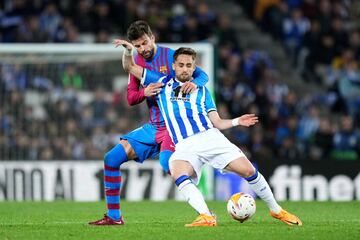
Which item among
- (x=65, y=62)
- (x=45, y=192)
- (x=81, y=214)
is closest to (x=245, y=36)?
(x=65, y=62)

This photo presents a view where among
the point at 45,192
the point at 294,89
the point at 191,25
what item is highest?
the point at 191,25

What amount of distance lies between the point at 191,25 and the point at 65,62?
379cm

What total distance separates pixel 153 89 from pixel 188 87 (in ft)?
1.24

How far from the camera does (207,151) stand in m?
10.0

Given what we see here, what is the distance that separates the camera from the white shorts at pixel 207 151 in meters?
10.0

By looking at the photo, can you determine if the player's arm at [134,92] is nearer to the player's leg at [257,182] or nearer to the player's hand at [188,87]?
the player's hand at [188,87]

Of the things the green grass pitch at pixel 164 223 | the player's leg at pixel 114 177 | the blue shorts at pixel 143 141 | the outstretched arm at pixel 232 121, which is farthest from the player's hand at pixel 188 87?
the green grass pitch at pixel 164 223

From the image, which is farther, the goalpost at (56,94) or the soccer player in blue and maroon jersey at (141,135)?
the goalpost at (56,94)

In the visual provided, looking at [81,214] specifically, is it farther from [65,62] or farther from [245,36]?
[245,36]

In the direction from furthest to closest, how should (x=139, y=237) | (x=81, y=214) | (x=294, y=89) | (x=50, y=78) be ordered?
(x=294, y=89) → (x=50, y=78) → (x=81, y=214) → (x=139, y=237)

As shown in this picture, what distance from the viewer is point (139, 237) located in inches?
359

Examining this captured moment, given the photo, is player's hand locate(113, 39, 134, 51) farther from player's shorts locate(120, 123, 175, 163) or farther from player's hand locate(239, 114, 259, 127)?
player's hand locate(239, 114, 259, 127)

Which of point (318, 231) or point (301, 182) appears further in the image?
point (301, 182)

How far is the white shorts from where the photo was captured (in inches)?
394
